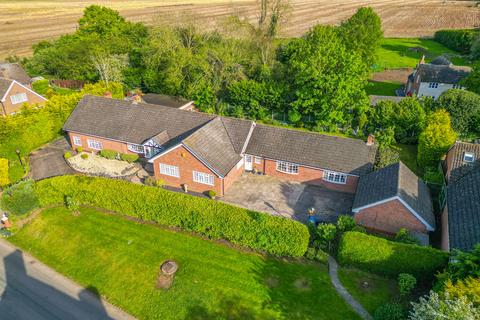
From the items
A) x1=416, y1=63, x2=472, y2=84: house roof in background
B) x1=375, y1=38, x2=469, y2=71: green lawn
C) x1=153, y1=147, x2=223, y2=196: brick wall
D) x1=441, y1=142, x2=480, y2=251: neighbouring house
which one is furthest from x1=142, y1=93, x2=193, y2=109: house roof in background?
x1=375, y1=38, x2=469, y2=71: green lawn

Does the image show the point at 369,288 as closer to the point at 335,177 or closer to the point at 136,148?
the point at 335,177

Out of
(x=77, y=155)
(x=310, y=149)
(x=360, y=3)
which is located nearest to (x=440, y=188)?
(x=310, y=149)

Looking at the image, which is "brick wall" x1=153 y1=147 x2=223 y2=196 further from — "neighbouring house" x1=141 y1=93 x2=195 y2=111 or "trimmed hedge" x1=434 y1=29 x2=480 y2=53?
"trimmed hedge" x1=434 y1=29 x2=480 y2=53

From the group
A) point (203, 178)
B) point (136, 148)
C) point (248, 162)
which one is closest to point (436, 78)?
point (248, 162)

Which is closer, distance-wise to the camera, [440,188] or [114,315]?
[114,315]

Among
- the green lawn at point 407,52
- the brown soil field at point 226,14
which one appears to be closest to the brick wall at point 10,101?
the brown soil field at point 226,14

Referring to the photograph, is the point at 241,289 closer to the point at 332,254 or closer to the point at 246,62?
the point at 332,254
